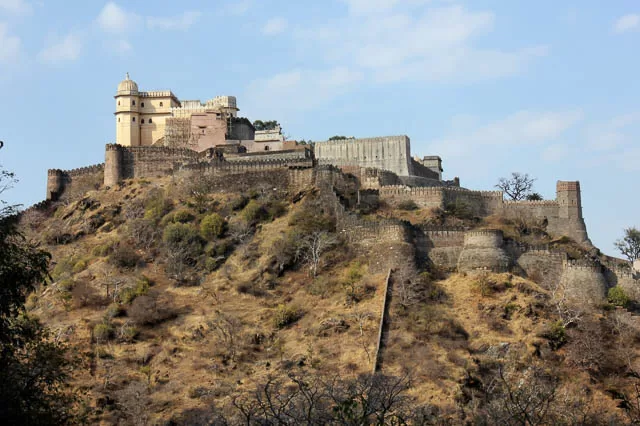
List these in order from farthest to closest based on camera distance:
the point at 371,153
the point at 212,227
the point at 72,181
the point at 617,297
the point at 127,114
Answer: the point at 127,114 → the point at 72,181 → the point at 371,153 → the point at 212,227 → the point at 617,297

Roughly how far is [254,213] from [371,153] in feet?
41.0

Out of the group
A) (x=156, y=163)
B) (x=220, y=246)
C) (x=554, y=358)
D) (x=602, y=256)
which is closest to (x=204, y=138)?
(x=156, y=163)

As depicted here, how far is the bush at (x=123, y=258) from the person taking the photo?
5581 cm

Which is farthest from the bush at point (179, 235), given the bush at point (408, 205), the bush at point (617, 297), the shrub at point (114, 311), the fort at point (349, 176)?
the bush at point (617, 297)

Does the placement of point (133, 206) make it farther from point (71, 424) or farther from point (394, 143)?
point (71, 424)

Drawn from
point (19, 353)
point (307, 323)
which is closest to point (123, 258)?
point (307, 323)

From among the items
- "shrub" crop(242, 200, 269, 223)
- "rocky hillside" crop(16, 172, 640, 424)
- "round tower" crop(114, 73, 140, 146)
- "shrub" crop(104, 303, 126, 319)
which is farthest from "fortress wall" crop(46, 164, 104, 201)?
"shrub" crop(104, 303, 126, 319)

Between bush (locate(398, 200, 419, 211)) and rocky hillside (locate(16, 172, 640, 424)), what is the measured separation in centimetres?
62

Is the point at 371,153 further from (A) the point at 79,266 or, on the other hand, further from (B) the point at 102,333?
(B) the point at 102,333

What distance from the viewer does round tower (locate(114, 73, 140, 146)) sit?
7419cm

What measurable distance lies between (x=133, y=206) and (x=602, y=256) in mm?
28920

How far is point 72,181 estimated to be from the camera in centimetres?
7038

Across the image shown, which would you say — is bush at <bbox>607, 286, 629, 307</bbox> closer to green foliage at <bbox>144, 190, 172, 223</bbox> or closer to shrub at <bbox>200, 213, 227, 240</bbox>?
shrub at <bbox>200, 213, 227, 240</bbox>

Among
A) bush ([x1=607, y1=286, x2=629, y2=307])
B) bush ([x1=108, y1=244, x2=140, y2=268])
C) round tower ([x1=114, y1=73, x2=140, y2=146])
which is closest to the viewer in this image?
bush ([x1=607, y1=286, x2=629, y2=307])
